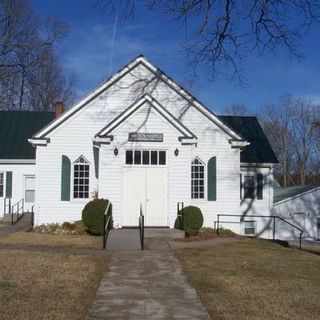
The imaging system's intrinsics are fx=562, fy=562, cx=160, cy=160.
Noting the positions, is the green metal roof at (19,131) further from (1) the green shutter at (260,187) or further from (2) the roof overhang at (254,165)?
(1) the green shutter at (260,187)

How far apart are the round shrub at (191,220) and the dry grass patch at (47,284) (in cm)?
752

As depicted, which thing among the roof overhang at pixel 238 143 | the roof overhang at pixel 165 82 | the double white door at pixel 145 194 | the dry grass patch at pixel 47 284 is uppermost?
the roof overhang at pixel 165 82

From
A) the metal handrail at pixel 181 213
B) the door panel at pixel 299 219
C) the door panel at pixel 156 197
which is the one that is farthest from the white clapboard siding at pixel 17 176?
the door panel at pixel 299 219

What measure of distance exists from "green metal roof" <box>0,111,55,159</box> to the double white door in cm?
1093

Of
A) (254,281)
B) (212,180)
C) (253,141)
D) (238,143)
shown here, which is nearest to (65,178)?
(212,180)

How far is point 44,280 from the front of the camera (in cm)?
1106

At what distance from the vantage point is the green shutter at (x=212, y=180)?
956 inches

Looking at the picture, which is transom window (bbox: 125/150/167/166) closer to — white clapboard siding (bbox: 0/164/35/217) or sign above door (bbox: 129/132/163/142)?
sign above door (bbox: 129/132/163/142)

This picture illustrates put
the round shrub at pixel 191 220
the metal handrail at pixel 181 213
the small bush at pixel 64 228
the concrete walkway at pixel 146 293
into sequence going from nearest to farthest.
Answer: the concrete walkway at pixel 146 293 → the round shrub at pixel 191 220 → the metal handrail at pixel 181 213 → the small bush at pixel 64 228

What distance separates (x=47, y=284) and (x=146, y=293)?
201cm

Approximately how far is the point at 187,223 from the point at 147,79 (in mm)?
6957

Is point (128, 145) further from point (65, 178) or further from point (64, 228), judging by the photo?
point (64, 228)

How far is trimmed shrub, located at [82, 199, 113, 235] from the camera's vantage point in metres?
20.9

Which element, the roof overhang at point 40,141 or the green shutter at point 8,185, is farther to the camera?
the green shutter at point 8,185
